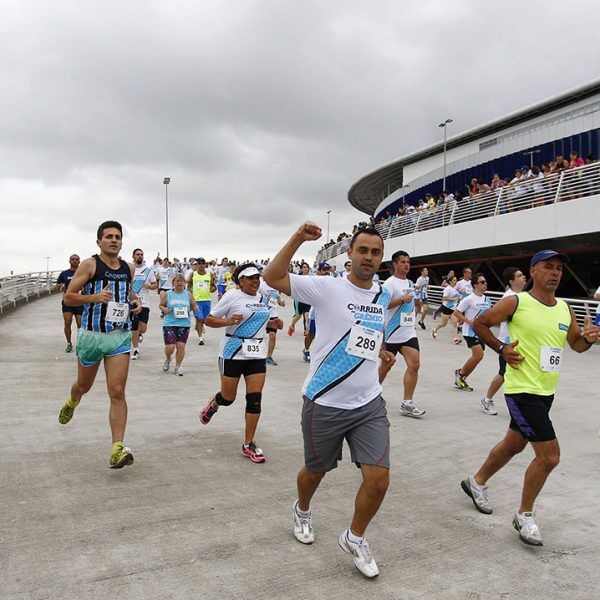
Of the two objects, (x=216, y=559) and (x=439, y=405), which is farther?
(x=439, y=405)

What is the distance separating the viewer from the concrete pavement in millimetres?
3137

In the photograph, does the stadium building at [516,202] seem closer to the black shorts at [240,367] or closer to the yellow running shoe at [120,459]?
the black shorts at [240,367]

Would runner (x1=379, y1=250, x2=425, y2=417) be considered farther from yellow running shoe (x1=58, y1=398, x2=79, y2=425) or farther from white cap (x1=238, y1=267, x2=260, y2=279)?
yellow running shoe (x1=58, y1=398, x2=79, y2=425)

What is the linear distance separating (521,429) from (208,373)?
22.8 ft

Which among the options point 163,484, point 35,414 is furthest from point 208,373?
point 163,484

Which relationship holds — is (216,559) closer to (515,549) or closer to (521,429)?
(515,549)

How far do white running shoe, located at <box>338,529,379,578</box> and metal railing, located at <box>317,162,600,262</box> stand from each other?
53.8 ft

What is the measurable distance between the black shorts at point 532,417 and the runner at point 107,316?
3158mm

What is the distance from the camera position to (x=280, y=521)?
3943mm

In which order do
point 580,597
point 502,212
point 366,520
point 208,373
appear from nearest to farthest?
1. point 580,597
2. point 366,520
3. point 208,373
4. point 502,212

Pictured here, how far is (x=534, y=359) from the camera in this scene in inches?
154

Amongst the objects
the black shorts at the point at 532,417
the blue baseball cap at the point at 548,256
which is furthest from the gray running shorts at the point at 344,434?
the blue baseball cap at the point at 548,256

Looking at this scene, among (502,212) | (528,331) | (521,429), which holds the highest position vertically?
(502,212)

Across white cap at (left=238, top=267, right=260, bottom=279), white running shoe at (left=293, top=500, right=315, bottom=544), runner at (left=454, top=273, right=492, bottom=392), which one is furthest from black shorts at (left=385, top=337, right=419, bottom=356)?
white running shoe at (left=293, top=500, right=315, bottom=544)
